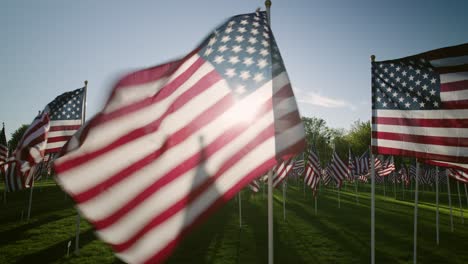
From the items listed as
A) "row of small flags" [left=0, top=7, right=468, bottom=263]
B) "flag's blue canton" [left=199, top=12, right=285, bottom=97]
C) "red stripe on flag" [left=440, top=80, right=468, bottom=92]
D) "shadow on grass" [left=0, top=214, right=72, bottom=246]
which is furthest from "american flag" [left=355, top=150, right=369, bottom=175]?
"row of small flags" [left=0, top=7, right=468, bottom=263]

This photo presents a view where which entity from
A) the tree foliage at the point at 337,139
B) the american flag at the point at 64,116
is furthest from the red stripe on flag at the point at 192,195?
the tree foliage at the point at 337,139

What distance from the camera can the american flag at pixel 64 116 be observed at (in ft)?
33.1

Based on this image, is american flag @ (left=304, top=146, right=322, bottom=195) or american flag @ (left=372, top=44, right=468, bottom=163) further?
american flag @ (left=304, top=146, right=322, bottom=195)

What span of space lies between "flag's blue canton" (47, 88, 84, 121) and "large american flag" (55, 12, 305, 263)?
861 centimetres

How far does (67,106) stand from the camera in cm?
1015

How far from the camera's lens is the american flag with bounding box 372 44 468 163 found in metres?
5.23

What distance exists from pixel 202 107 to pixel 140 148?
2.71ft

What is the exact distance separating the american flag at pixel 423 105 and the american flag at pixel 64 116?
9738 millimetres

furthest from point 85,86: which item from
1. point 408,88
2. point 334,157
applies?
point 334,157

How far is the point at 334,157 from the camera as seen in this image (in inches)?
762

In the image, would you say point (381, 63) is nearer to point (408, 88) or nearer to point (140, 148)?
point (408, 88)

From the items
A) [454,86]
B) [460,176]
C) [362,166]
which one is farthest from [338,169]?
[454,86]

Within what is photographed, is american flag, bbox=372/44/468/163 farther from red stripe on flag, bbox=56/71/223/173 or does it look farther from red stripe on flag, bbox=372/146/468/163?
red stripe on flag, bbox=56/71/223/173

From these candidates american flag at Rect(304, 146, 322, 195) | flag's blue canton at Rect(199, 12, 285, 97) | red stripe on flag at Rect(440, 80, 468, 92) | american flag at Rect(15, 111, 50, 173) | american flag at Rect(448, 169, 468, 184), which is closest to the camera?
flag's blue canton at Rect(199, 12, 285, 97)
